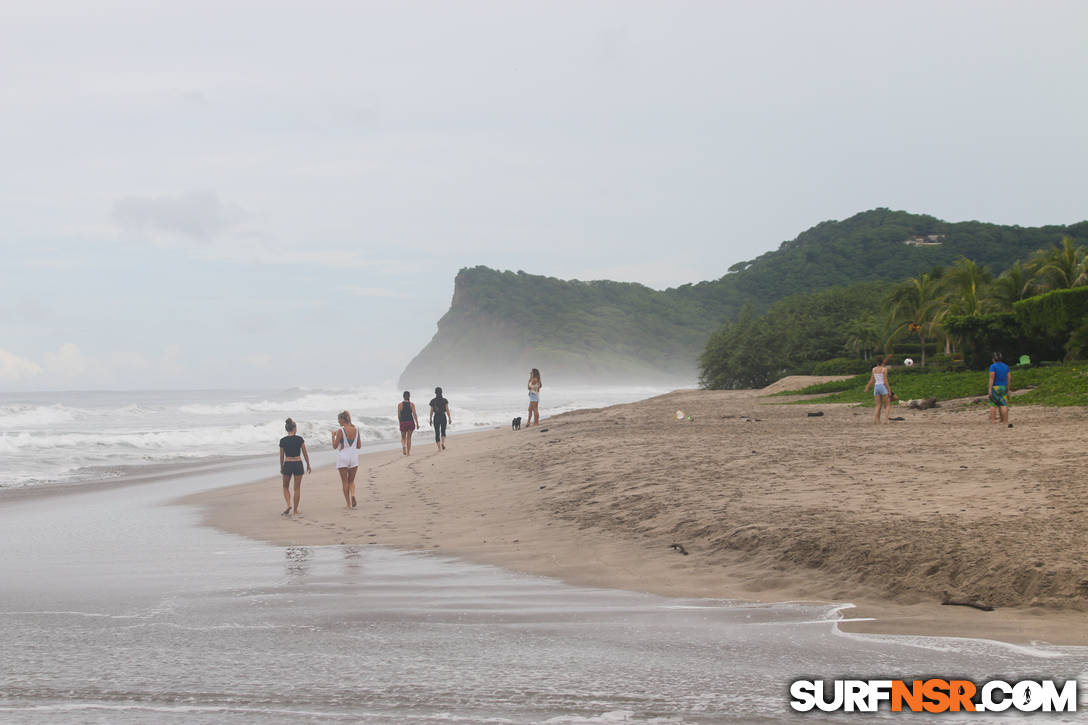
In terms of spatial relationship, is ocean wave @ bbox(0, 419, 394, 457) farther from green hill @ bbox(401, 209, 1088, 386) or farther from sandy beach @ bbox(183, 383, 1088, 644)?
green hill @ bbox(401, 209, 1088, 386)

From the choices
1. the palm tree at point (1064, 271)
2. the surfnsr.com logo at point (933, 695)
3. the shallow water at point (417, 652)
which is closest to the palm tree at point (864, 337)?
the palm tree at point (1064, 271)

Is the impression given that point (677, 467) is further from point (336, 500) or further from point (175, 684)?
point (175, 684)

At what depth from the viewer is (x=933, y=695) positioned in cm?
419

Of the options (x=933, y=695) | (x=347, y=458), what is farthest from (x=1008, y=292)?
(x=933, y=695)

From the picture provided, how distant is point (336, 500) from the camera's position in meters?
13.7

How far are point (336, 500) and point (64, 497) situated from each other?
5385 mm

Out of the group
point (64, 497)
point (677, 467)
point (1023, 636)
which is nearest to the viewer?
point (1023, 636)

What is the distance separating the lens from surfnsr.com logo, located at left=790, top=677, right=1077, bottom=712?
4.04 metres

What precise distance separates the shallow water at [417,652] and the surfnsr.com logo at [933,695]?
0.13 m

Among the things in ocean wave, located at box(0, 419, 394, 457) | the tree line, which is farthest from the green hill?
ocean wave, located at box(0, 419, 394, 457)

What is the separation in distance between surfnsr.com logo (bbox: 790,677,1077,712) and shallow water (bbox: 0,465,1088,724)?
0.43ft

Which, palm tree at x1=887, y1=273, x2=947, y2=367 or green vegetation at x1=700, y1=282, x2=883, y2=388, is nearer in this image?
palm tree at x1=887, y1=273, x2=947, y2=367

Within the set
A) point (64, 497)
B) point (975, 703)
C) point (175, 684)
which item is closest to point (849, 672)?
point (975, 703)

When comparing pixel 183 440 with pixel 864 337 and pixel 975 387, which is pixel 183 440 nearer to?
pixel 975 387
